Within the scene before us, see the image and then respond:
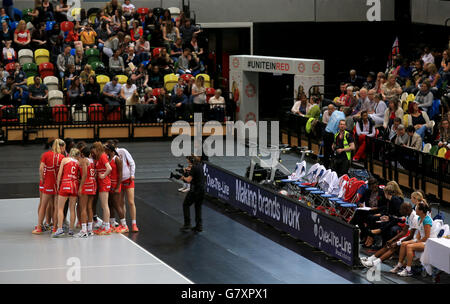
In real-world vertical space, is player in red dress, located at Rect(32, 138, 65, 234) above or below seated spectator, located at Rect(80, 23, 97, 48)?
below

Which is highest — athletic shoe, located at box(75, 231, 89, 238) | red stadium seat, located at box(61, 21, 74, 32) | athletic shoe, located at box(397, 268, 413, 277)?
red stadium seat, located at box(61, 21, 74, 32)

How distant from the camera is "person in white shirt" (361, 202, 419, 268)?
13391mm

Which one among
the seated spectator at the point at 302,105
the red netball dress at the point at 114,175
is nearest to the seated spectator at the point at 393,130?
the seated spectator at the point at 302,105

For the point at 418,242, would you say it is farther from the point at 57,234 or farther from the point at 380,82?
the point at 380,82

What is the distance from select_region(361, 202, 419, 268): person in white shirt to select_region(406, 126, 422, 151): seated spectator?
5.24 meters

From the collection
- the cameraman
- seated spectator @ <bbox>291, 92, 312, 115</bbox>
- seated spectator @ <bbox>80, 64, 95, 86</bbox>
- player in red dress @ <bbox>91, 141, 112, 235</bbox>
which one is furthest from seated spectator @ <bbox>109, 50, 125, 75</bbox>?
player in red dress @ <bbox>91, 141, 112, 235</bbox>

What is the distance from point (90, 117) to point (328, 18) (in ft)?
35.1

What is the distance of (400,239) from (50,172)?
5868mm

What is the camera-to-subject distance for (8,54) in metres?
26.8

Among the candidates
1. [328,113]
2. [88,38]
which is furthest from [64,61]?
[328,113]

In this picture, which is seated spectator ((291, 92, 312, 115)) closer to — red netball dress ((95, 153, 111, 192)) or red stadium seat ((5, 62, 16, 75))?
red stadium seat ((5, 62, 16, 75))

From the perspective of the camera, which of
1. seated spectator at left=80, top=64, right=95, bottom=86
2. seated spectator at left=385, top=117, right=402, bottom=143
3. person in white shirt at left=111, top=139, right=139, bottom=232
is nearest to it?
person in white shirt at left=111, top=139, right=139, bottom=232

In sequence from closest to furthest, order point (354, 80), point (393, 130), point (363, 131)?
point (393, 130), point (363, 131), point (354, 80)

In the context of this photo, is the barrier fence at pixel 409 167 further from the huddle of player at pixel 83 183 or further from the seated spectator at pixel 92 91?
the seated spectator at pixel 92 91
